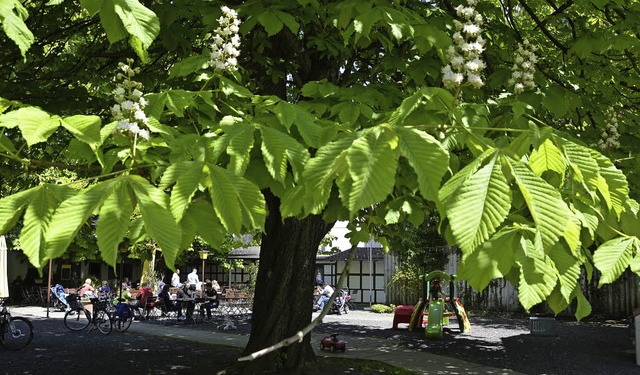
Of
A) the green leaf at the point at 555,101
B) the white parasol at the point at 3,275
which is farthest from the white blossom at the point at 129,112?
the white parasol at the point at 3,275

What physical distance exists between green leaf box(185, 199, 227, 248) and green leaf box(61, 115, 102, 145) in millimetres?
505

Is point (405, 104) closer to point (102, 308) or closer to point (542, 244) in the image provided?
point (542, 244)

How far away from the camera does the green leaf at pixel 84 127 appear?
2.13 m

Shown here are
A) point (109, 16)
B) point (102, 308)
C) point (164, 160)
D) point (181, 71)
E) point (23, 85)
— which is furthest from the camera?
point (102, 308)

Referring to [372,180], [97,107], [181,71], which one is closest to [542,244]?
[372,180]

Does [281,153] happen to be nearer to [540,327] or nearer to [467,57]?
[467,57]

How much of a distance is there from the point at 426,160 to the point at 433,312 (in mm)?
14368

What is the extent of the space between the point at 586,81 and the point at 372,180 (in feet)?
20.5

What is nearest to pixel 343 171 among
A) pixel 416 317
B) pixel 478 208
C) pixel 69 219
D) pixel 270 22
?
pixel 478 208

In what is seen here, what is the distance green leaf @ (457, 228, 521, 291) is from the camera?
1614mm

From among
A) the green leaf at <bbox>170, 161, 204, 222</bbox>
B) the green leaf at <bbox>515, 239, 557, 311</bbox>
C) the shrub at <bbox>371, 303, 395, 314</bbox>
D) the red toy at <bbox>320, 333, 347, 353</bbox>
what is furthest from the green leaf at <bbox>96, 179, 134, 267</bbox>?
the shrub at <bbox>371, 303, 395, 314</bbox>

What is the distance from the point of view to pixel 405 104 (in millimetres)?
2336

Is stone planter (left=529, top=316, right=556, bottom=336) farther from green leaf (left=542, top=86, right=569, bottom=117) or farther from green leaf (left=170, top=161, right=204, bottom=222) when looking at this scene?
green leaf (left=170, top=161, right=204, bottom=222)

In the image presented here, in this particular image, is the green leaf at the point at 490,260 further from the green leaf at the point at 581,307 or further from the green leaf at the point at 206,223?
the green leaf at the point at 206,223
